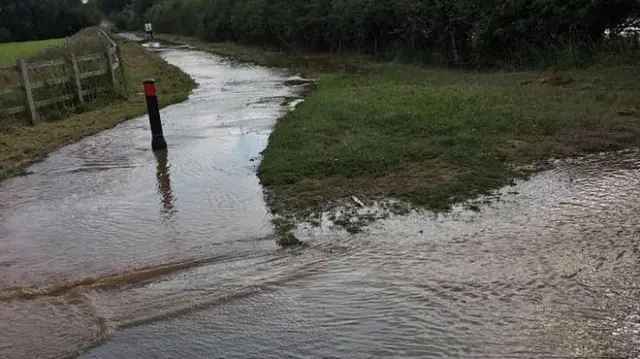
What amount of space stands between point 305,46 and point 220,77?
10.5 metres

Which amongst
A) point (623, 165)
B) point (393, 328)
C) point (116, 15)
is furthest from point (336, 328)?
point (116, 15)

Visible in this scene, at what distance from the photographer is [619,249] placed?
202 inches

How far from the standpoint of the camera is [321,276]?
16.9 ft

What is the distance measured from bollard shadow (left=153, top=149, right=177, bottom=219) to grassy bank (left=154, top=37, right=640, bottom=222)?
3.56 feet

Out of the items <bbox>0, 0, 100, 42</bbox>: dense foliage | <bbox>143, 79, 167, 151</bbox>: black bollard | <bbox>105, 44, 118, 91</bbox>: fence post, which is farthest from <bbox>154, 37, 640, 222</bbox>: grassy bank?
<bbox>0, 0, 100, 42</bbox>: dense foliage

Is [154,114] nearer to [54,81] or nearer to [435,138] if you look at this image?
[435,138]

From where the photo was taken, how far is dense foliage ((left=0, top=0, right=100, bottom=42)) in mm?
70188

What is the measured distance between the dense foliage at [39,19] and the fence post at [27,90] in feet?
201

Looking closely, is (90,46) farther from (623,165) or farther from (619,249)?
(619,249)

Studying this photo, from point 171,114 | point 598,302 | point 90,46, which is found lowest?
point 598,302

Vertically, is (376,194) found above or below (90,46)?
below

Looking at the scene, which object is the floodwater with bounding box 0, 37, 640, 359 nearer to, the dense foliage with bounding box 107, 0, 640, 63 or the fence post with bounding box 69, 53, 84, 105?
the fence post with bounding box 69, 53, 84, 105

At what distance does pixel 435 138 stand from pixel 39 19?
73132mm

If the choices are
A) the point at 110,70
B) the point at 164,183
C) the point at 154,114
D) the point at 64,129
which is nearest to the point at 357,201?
the point at 164,183
